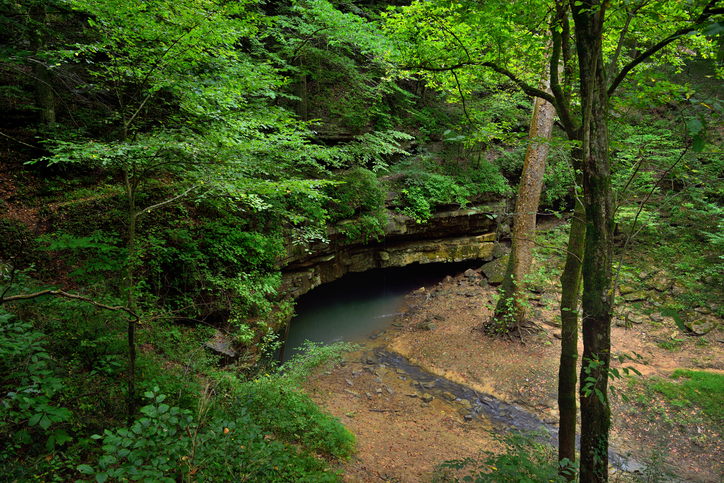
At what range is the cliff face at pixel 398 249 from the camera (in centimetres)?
1008

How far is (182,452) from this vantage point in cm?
225

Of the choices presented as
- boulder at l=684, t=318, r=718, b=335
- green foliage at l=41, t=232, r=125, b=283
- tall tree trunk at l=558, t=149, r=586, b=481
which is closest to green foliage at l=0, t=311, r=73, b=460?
green foliage at l=41, t=232, r=125, b=283

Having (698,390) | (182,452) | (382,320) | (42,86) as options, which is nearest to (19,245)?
(42,86)

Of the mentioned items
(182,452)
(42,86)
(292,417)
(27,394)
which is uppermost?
(42,86)

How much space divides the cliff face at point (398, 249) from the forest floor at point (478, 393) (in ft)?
9.06

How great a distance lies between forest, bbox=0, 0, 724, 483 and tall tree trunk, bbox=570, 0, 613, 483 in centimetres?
2

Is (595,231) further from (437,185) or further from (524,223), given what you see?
(437,185)

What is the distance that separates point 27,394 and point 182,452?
141 centimetres

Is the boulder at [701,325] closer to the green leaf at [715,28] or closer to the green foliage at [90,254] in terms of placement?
the green leaf at [715,28]

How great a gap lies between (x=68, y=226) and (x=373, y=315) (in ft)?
33.7

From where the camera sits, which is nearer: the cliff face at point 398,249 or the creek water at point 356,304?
the cliff face at point 398,249

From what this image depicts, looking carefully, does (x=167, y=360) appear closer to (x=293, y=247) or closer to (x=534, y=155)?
(x=293, y=247)

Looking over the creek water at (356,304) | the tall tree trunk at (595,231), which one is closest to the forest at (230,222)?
the tall tree trunk at (595,231)

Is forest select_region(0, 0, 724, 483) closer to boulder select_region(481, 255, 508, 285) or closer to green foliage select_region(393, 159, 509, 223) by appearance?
boulder select_region(481, 255, 508, 285)
